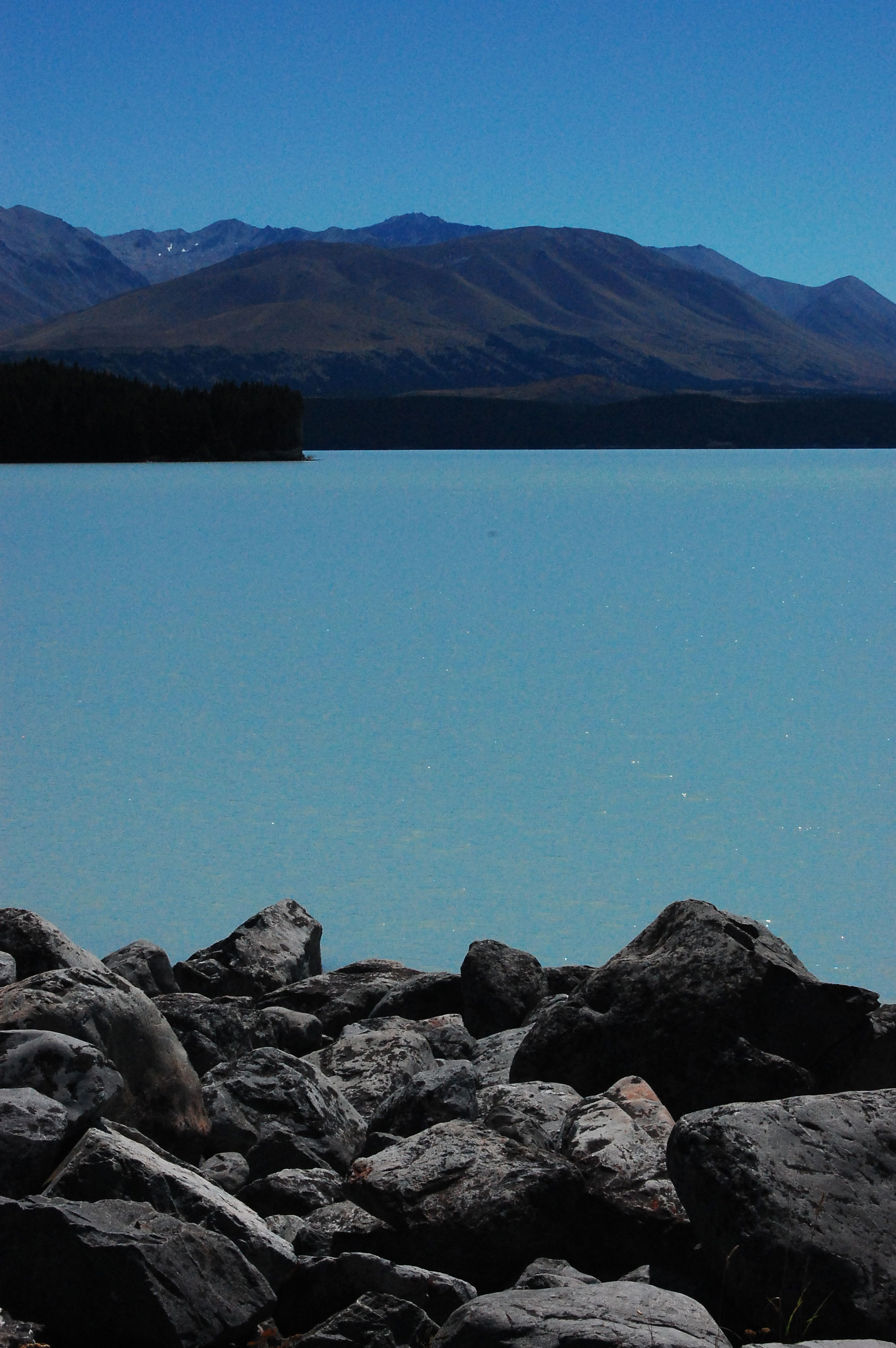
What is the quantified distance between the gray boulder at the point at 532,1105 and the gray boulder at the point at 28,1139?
1.43 meters

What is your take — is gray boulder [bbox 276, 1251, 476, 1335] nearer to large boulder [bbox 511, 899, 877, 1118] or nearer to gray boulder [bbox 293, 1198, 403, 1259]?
gray boulder [bbox 293, 1198, 403, 1259]

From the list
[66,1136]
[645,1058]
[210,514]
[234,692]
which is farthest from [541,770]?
[210,514]

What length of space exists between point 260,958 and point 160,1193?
3.38 m

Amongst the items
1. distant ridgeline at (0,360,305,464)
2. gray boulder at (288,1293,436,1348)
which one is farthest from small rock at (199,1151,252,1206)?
distant ridgeline at (0,360,305,464)

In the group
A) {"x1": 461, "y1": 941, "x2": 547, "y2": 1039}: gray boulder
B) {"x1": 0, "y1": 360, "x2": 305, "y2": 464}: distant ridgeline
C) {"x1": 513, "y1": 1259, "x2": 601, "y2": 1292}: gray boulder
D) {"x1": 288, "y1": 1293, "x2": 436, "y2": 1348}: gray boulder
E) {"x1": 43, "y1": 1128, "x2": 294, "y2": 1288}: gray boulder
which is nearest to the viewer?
{"x1": 288, "y1": 1293, "x2": 436, "y2": 1348}: gray boulder

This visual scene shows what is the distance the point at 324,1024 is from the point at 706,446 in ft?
514

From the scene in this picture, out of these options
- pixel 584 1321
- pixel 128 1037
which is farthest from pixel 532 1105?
pixel 584 1321

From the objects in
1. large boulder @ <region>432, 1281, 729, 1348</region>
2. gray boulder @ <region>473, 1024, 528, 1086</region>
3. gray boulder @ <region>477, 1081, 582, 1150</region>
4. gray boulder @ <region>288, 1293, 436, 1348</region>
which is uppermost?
large boulder @ <region>432, 1281, 729, 1348</region>

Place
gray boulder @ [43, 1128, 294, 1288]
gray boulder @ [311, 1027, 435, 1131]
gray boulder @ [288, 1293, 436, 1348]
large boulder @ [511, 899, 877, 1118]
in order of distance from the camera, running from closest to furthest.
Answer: gray boulder @ [288, 1293, 436, 1348], gray boulder @ [43, 1128, 294, 1288], large boulder @ [511, 899, 877, 1118], gray boulder @ [311, 1027, 435, 1131]

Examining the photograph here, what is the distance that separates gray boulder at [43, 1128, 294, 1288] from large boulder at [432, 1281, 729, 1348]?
0.65 metres

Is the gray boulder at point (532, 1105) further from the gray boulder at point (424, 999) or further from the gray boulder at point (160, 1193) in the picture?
the gray boulder at point (424, 999)

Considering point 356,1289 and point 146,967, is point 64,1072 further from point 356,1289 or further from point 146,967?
point 146,967

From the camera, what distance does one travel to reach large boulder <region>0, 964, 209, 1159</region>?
4645mm

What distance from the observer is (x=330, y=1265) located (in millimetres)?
3879
